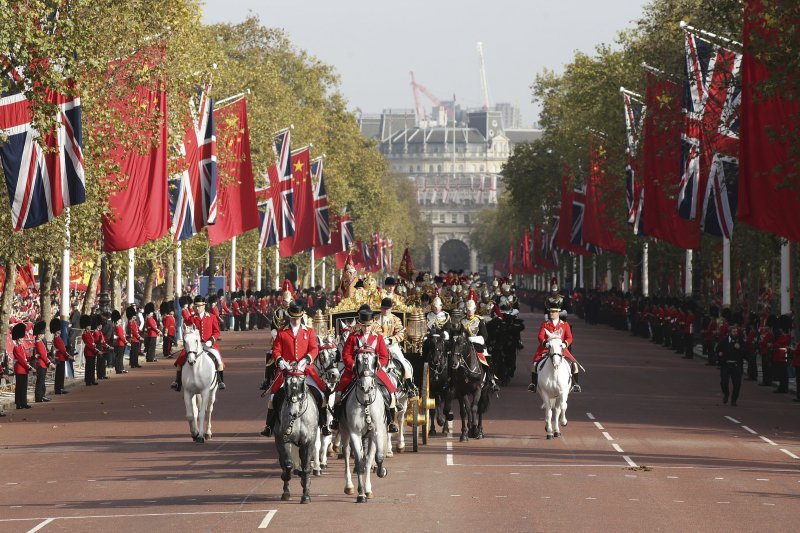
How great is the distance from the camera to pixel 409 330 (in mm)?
24359

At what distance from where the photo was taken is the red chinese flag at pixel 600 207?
66.6 m

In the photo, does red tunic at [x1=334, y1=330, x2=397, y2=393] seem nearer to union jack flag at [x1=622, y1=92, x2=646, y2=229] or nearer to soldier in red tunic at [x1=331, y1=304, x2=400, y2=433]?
soldier in red tunic at [x1=331, y1=304, x2=400, y2=433]

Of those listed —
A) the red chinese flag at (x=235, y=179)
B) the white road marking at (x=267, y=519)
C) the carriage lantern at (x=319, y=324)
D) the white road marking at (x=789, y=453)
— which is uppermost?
the red chinese flag at (x=235, y=179)

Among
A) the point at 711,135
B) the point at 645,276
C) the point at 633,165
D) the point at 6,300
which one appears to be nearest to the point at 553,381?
the point at 6,300

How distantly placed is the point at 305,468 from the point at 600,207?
51833mm

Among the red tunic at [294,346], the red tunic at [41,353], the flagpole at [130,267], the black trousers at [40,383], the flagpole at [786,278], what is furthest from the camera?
the flagpole at [130,267]

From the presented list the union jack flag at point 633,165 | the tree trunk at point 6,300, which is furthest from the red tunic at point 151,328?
the union jack flag at point 633,165

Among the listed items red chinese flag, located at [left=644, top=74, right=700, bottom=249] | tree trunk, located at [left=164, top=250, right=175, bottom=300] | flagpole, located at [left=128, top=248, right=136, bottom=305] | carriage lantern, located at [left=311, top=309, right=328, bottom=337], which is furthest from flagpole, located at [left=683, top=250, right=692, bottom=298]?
carriage lantern, located at [left=311, top=309, right=328, bottom=337]

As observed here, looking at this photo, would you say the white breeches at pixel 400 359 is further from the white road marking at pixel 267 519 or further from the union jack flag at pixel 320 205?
the union jack flag at pixel 320 205

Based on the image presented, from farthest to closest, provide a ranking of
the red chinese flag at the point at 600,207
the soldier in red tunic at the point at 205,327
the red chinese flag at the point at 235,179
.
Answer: the red chinese flag at the point at 600,207 < the red chinese flag at the point at 235,179 < the soldier in red tunic at the point at 205,327

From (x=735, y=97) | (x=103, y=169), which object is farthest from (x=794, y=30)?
(x=103, y=169)

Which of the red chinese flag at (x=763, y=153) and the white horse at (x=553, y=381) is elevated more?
the red chinese flag at (x=763, y=153)

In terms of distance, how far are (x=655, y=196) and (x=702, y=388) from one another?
1280 centimetres

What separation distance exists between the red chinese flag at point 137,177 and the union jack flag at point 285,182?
1161 inches
